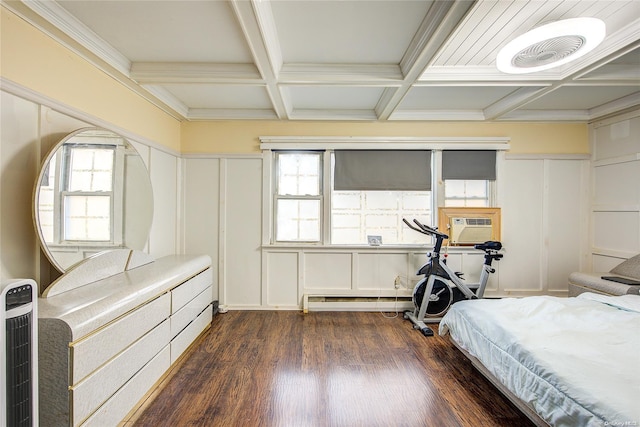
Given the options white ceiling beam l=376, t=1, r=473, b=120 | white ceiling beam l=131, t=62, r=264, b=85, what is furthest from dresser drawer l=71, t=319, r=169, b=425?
white ceiling beam l=376, t=1, r=473, b=120

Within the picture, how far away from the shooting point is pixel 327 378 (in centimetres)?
223

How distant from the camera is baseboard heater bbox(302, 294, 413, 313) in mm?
3625

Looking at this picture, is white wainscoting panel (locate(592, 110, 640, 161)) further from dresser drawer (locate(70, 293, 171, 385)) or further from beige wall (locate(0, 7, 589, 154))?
dresser drawer (locate(70, 293, 171, 385))

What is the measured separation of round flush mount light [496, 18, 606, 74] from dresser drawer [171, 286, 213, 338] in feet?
10.8

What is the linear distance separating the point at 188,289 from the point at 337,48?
2.51 metres

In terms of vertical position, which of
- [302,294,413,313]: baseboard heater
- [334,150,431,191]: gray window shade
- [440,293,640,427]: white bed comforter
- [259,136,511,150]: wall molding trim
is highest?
[259,136,511,150]: wall molding trim

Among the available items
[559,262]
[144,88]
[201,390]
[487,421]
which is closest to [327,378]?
[201,390]

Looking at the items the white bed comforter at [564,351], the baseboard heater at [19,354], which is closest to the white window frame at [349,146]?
the white bed comforter at [564,351]

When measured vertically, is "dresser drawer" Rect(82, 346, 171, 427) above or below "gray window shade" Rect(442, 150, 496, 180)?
below

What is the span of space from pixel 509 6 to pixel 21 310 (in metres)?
3.08

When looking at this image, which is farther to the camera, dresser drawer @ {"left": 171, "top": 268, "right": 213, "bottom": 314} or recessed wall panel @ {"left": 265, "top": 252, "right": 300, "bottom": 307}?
recessed wall panel @ {"left": 265, "top": 252, "right": 300, "bottom": 307}

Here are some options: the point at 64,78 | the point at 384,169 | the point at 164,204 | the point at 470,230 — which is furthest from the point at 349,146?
the point at 64,78

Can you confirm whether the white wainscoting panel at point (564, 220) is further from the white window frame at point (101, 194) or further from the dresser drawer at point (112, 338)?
the white window frame at point (101, 194)

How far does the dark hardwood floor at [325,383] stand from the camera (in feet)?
5.96
